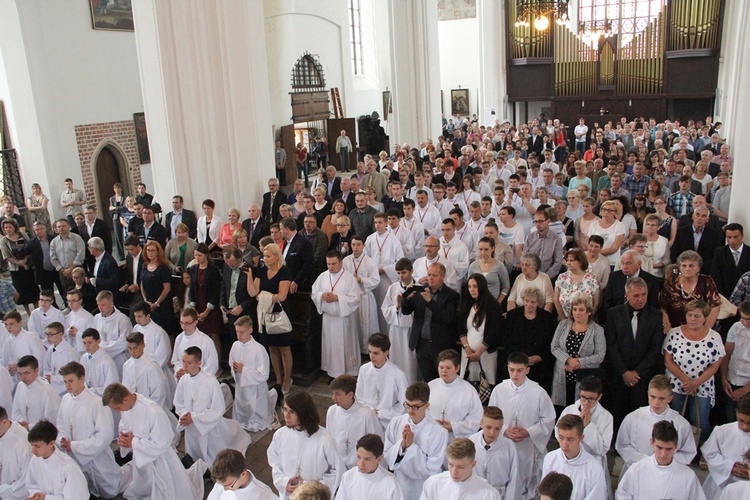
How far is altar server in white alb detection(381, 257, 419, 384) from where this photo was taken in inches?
304

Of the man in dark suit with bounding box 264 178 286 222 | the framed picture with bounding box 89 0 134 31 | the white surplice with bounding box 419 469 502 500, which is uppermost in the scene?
the framed picture with bounding box 89 0 134 31

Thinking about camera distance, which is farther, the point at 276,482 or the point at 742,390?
the point at 742,390

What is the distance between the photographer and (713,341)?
6.12 metres

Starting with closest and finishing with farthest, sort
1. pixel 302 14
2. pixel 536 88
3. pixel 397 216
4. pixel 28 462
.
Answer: pixel 28 462 < pixel 397 216 < pixel 302 14 < pixel 536 88

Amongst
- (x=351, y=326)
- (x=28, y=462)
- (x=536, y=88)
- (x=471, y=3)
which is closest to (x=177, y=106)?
(x=351, y=326)

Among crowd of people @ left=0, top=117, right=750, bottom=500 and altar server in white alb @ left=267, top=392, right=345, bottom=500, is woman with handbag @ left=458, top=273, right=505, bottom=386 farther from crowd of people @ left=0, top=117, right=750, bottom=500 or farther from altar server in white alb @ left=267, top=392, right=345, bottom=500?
altar server in white alb @ left=267, top=392, right=345, bottom=500

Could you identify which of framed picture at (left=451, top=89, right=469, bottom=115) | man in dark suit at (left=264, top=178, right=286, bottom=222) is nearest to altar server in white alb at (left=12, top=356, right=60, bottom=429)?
man in dark suit at (left=264, top=178, right=286, bottom=222)

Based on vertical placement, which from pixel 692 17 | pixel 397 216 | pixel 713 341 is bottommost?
pixel 713 341

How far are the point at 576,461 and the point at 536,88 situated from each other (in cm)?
2571

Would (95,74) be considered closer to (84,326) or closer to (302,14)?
(302,14)

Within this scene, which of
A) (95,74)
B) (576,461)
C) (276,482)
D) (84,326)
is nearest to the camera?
(576,461)

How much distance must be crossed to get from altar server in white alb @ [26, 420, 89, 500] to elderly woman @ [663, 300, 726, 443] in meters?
5.35

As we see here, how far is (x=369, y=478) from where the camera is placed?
4941 millimetres

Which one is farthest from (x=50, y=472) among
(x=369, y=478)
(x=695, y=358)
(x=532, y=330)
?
(x=695, y=358)
